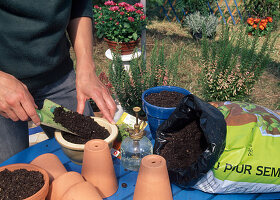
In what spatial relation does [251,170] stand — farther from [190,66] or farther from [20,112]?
[190,66]

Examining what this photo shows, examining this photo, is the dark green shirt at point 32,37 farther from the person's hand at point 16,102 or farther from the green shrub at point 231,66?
the green shrub at point 231,66

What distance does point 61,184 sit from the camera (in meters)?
1.02

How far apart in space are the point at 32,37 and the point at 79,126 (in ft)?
1.89

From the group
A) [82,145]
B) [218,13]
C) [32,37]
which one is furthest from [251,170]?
[218,13]

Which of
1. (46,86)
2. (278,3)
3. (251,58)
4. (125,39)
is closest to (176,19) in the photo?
(278,3)

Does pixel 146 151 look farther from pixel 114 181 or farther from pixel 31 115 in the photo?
pixel 31 115

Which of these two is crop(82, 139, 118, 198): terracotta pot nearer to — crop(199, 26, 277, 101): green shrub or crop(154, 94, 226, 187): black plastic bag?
crop(154, 94, 226, 187): black plastic bag

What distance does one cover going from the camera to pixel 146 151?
1.38 metres

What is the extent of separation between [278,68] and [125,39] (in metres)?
2.88

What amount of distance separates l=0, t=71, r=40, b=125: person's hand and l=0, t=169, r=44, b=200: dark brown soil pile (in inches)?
11.4

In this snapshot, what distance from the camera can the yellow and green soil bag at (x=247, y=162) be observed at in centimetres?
114

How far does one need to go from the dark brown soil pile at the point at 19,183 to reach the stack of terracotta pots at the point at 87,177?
0.09m

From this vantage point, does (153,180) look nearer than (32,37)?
Yes

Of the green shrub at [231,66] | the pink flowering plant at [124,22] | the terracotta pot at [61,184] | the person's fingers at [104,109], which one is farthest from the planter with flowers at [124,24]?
the terracotta pot at [61,184]
